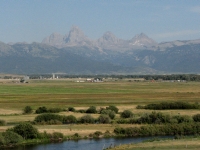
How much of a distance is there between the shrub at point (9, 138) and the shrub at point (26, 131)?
5.36 ft

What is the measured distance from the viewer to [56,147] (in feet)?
172

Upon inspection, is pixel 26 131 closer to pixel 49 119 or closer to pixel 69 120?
pixel 49 119

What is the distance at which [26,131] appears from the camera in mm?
56312

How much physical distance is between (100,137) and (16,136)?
11.1 m

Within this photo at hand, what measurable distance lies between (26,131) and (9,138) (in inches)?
135

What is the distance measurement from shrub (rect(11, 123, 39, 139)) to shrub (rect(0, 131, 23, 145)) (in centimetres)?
164

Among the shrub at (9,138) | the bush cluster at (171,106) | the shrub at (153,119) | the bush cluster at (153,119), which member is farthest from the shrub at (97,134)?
the bush cluster at (171,106)

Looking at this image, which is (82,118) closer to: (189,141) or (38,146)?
(38,146)

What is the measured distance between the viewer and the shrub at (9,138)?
52.6m

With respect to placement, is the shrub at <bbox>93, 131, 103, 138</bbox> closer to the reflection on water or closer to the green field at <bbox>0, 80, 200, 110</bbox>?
the reflection on water

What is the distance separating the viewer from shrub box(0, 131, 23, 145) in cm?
5257

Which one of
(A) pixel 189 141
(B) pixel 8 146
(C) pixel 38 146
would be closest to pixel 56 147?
(C) pixel 38 146

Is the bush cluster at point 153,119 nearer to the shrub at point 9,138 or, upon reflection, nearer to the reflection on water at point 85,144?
the reflection on water at point 85,144

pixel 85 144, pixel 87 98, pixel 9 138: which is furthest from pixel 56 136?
pixel 87 98
